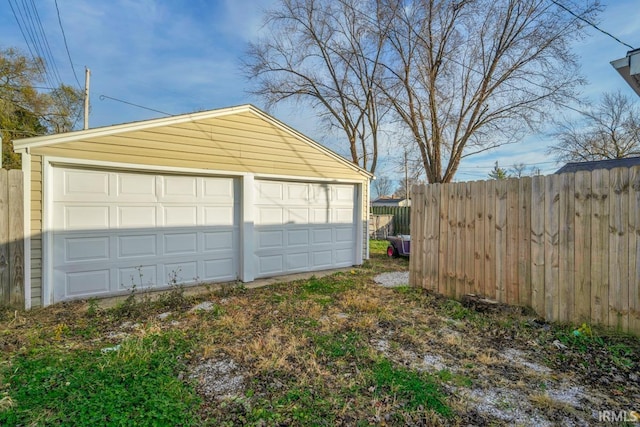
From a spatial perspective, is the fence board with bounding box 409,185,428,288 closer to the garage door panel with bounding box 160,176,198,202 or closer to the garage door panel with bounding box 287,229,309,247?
the garage door panel with bounding box 287,229,309,247

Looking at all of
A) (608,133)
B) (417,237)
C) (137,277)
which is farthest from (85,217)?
(608,133)

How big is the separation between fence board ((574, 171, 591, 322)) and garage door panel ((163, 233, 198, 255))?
5.54 meters

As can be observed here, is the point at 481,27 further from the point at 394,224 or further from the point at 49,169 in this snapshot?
the point at 49,169

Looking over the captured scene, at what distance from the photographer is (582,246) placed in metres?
3.31

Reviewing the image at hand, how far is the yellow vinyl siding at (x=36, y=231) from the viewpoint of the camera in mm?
4234

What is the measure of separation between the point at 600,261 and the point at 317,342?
3063 millimetres

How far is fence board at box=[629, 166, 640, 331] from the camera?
2.95 meters

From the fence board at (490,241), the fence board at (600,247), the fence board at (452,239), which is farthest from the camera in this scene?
the fence board at (452,239)

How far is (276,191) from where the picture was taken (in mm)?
6426

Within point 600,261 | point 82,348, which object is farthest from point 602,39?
point 82,348

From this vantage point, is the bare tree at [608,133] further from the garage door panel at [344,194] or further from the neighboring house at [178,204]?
the neighboring house at [178,204]

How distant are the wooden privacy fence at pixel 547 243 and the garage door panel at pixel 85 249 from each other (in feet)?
17.1

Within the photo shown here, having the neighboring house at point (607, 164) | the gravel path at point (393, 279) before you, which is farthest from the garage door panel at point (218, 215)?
the neighboring house at point (607, 164)

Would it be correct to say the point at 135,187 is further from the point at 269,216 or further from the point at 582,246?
the point at 582,246
